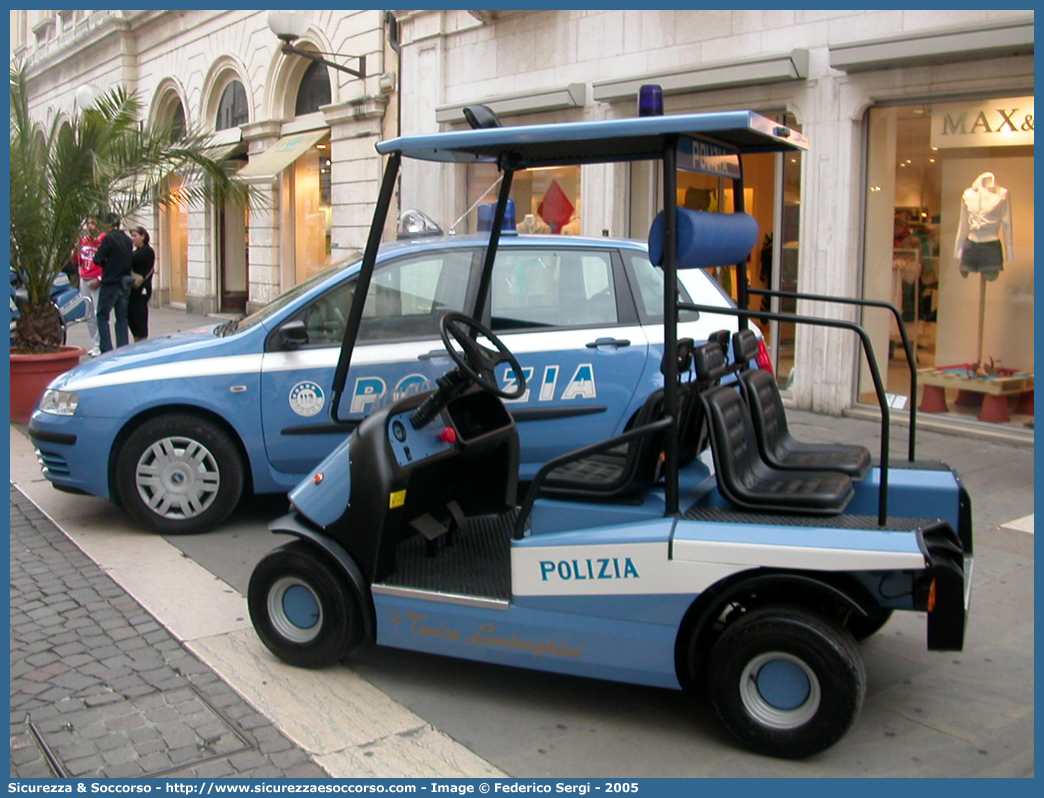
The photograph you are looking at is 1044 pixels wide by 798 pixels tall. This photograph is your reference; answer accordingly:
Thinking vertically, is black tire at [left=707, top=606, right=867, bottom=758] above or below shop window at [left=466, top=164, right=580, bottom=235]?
below

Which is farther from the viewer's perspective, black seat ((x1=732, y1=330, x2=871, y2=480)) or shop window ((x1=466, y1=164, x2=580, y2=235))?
shop window ((x1=466, y1=164, x2=580, y2=235))

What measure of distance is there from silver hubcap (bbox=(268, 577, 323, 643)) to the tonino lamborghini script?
3.30 feet

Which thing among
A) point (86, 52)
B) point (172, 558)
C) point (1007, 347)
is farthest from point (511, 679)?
point (86, 52)

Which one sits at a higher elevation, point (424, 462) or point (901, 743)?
point (424, 462)

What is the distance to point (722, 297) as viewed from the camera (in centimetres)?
651

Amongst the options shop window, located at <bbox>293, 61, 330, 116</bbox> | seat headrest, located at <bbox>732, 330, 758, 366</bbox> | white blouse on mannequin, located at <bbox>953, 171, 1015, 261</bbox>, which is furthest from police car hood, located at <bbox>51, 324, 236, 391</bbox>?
shop window, located at <bbox>293, 61, 330, 116</bbox>

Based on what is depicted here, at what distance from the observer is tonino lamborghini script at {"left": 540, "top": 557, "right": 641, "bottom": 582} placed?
3.67m

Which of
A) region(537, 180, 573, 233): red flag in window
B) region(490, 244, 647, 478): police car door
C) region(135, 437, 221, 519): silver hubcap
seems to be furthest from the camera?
region(537, 180, 573, 233): red flag in window

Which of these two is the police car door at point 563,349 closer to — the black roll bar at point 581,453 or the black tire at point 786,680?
the black roll bar at point 581,453

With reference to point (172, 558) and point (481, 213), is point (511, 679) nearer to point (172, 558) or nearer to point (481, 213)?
point (172, 558)

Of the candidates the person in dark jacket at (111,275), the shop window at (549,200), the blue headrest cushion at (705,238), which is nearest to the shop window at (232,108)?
the shop window at (549,200)

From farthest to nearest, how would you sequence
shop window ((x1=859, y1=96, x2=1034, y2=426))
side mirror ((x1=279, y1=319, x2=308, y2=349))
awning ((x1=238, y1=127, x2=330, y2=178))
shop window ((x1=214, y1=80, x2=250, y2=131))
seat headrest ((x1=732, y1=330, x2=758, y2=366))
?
shop window ((x1=214, y1=80, x2=250, y2=131)) → awning ((x1=238, y1=127, x2=330, y2=178)) → shop window ((x1=859, y1=96, x2=1034, y2=426)) → side mirror ((x1=279, y1=319, x2=308, y2=349)) → seat headrest ((x1=732, y1=330, x2=758, y2=366))

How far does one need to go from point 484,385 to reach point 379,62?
42.8 ft

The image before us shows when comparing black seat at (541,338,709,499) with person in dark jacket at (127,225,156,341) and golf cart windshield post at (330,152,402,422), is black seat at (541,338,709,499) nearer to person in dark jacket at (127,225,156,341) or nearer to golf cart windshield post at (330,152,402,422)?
golf cart windshield post at (330,152,402,422)
